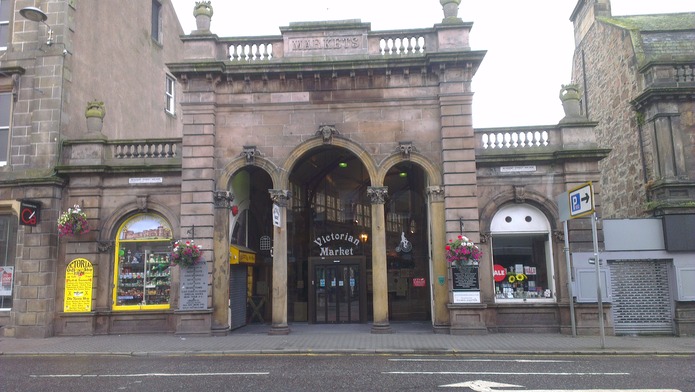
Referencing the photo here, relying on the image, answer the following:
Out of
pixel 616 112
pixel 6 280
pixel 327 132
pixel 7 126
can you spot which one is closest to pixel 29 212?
pixel 6 280

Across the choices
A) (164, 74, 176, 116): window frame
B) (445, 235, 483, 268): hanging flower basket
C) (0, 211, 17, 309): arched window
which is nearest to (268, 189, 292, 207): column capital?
(445, 235, 483, 268): hanging flower basket

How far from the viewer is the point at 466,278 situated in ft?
49.6

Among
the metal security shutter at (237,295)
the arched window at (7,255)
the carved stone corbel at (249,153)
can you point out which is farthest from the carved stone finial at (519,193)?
the arched window at (7,255)

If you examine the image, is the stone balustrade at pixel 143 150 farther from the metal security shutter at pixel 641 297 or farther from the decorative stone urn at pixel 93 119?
the metal security shutter at pixel 641 297

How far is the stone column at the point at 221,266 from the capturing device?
15531mm

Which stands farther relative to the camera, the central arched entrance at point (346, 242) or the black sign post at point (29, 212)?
the central arched entrance at point (346, 242)

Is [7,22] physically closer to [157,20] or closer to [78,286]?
[157,20]

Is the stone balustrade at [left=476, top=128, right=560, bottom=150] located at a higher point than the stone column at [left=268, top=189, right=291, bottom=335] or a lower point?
higher

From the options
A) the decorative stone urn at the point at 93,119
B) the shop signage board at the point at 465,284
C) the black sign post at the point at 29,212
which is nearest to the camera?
the shop signage board at the point at 465,284

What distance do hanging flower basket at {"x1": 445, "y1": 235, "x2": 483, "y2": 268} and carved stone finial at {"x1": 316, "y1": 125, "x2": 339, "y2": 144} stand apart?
16.8 feet

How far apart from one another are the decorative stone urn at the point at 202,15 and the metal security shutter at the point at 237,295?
8256 millimetres

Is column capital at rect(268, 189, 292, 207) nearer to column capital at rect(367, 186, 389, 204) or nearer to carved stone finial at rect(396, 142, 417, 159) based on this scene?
column capital at rect(367, 186, 389, 204)

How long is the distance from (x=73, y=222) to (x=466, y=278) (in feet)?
40.5

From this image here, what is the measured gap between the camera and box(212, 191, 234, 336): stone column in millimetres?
15531
